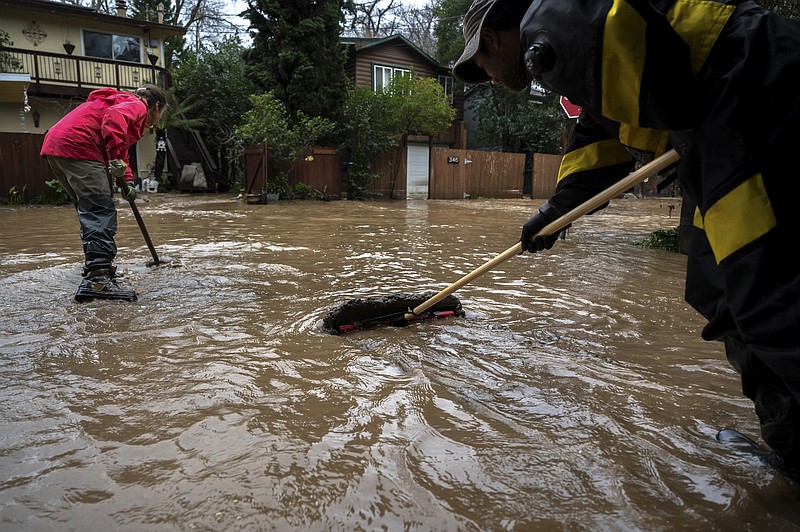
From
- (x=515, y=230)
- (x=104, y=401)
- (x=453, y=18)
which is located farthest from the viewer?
(x=453, y=18)


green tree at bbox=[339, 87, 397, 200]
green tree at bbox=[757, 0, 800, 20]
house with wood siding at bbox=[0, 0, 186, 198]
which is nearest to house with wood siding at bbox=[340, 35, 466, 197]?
green tree at bbox=[339, 87, 397, 200]

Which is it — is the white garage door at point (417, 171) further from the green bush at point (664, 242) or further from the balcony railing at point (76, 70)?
the green bush at point (664, 242)

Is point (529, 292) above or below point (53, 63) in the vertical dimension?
below

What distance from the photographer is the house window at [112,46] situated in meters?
17.8

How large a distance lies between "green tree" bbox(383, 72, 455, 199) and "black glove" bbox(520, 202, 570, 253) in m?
14.9

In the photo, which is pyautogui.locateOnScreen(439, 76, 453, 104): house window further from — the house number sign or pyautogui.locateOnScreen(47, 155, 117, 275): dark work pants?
pyautogui.locateOnScreen(47, 155, 117, 275): dark work pants

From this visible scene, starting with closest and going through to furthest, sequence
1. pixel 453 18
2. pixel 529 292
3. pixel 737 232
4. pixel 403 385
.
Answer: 1. pixel 737 232
2. pixel 403 385
3. pixel 529 292
4. pixel 453 18

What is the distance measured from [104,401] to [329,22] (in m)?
15.7

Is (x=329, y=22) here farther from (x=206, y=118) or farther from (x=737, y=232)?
(x=737, y=232)

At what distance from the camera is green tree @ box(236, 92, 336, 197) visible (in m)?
13.8

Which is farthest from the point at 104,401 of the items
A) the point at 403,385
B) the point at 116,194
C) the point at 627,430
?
the point at 116,194

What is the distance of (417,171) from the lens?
58.2 feet

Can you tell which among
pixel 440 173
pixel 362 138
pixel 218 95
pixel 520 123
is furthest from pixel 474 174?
pixel 218 95

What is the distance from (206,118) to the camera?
19188 millimetres
